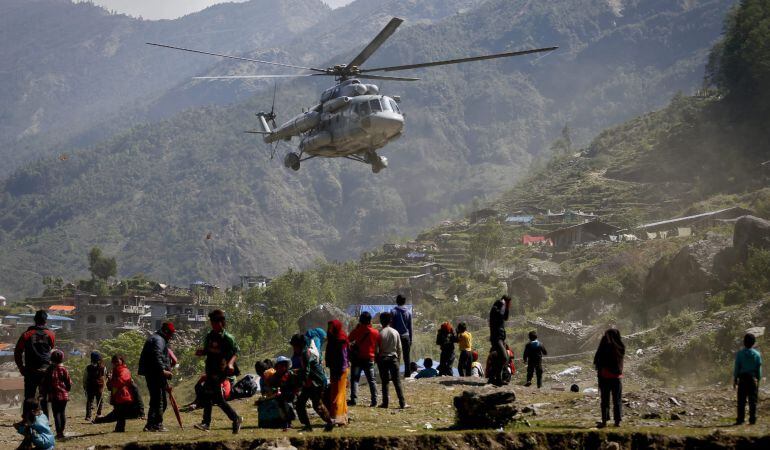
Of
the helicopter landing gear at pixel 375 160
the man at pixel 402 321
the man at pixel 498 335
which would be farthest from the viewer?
the helicopter landing gear at pixel 375 160

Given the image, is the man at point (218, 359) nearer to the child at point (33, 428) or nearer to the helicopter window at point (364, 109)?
the child at point (33, 428)

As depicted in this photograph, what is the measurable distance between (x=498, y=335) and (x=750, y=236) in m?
24.1

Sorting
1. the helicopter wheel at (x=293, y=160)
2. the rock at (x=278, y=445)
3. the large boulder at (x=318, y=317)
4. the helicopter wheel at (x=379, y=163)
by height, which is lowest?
the rock at (x=278, y=445)

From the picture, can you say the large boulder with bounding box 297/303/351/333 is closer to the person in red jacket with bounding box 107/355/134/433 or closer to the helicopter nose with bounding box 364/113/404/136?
the helicopter nose with bounding box 364/113/404/136

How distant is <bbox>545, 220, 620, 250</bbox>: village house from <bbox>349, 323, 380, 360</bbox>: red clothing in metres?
58.2

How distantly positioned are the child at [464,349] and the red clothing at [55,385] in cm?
703

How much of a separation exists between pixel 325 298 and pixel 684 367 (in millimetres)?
47838

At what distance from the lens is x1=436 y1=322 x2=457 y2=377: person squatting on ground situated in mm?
16141

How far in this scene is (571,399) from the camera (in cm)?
1396

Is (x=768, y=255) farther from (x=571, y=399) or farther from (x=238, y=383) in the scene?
(x=238, y=383)

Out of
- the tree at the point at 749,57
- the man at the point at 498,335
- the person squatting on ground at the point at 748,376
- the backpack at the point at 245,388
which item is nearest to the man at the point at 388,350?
the man at the point at 498,335

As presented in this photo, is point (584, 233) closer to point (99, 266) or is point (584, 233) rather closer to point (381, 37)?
point (381, 37)

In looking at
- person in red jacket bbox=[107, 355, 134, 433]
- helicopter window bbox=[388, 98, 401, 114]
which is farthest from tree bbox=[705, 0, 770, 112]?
person in red jacket bbox=[107, 355, 134, 433]

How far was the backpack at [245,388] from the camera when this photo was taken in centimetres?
1537
